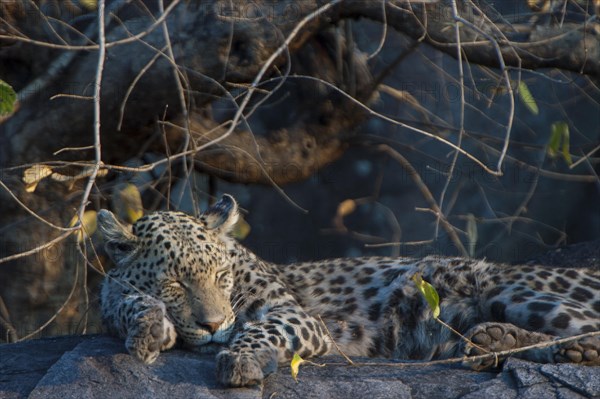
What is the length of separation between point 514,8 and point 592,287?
4.34 meters

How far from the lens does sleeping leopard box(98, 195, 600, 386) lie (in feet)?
17.0

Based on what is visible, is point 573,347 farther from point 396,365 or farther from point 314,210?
point 314,210

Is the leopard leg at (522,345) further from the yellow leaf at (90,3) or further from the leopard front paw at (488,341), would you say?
the yellow leaf at (90,3)

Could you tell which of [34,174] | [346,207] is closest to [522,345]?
[34,174]

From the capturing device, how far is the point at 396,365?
5172mm

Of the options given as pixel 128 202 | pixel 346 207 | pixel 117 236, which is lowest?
pixel 346 207

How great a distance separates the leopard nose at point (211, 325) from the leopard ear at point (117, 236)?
70 cm

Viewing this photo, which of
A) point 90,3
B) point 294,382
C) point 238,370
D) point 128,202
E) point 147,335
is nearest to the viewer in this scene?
point 238,370

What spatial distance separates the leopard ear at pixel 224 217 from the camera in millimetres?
6098

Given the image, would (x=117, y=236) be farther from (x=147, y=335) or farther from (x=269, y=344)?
(x=269, y=344)

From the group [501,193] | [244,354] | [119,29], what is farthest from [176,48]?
[501,193]

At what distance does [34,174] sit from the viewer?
6.68 m

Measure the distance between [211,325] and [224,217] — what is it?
0.93 m

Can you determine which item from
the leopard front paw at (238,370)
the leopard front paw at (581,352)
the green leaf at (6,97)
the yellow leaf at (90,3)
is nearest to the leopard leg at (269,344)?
the leopard front paw at (238,370)
